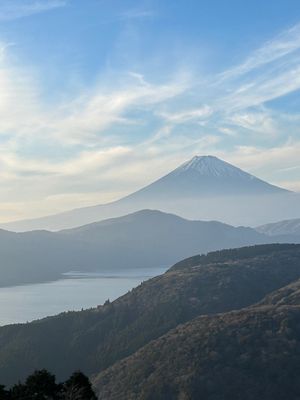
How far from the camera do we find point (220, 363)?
77.3m

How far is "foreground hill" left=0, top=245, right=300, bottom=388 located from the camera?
10894 cm

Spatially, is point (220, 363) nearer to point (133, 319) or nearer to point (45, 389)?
point (133, 319)

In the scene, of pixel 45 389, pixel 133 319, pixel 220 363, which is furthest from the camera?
pixel 133 319

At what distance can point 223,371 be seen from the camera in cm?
7525

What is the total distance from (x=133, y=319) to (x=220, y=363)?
5213 cm

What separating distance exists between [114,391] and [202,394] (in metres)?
14.9

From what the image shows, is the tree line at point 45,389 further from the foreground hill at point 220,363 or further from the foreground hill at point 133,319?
the foreground hill at point 133,319

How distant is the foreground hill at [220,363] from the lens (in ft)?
233

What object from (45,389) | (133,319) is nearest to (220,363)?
(133,319)

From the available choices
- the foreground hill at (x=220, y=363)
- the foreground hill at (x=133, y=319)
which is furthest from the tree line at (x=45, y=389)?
the foreground hill at (x=133, y=319)

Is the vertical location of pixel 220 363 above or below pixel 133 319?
below

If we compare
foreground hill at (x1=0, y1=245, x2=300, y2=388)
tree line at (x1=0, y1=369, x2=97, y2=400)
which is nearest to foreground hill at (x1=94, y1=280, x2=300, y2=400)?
foreground hill at (x1=0, y1=245, x2=300, y2=388)

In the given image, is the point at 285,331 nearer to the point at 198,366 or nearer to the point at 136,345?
the point at 198,366

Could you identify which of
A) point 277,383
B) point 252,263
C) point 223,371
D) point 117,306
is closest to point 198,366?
point 223,371
